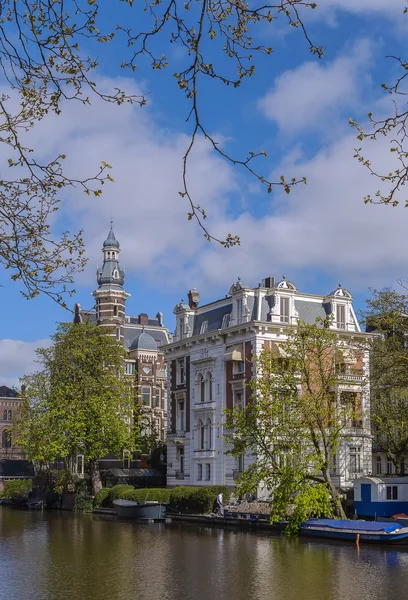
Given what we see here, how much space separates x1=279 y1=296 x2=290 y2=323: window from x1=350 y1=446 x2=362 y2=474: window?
33.6 ft

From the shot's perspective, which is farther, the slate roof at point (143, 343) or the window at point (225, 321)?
the slate roof at point (143, 343)

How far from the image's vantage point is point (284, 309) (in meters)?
58.5

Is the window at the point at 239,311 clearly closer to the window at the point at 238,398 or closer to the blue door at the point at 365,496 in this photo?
the window at the point at 238,398

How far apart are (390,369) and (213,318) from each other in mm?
25224

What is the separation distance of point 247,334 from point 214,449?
9.01 m

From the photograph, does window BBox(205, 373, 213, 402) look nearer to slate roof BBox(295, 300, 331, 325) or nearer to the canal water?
slate roof BBox(295, 300, 331, 325)

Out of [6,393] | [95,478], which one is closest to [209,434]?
[95,478]

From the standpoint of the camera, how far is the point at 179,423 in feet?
213

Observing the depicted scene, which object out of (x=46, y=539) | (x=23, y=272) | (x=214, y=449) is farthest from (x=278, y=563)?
(x=214, y=449)

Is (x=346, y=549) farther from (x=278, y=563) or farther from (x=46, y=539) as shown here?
(x=46, y=539)

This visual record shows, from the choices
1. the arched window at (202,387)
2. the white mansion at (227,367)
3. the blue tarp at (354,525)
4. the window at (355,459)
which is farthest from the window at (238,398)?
the blue tarp at (354,525)

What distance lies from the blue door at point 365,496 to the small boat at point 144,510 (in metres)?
15.2

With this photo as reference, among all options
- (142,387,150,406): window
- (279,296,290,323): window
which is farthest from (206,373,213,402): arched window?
(142,387,150,406): window

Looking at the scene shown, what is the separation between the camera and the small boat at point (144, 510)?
2103 inches
